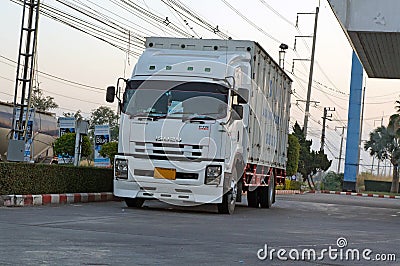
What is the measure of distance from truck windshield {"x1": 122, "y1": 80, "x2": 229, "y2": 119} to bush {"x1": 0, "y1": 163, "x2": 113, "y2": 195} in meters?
2.61

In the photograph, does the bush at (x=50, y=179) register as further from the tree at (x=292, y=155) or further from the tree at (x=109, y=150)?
the tree at (x=292, y=155)

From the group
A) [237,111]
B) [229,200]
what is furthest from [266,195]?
[237,111]

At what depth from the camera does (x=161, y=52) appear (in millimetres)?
19203

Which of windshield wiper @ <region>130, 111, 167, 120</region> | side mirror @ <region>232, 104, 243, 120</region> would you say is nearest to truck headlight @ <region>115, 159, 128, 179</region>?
windshield wiper @ <region>130, 111, 167, 120</region>

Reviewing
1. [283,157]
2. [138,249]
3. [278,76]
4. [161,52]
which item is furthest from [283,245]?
[283,157]

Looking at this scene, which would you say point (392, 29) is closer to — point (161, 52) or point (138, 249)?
point (161, 52)

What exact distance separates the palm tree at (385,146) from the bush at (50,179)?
2567 inches

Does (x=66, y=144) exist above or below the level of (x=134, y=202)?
above

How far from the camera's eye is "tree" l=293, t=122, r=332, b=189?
66.6 meters

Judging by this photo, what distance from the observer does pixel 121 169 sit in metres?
18.2

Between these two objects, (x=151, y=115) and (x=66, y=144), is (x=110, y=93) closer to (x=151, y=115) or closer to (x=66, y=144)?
(x=151, y=115)

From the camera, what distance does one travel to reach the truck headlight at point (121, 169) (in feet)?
59.5

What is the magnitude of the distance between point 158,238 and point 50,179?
843cm

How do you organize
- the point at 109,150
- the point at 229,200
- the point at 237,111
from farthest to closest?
the point at 109,150
the point at 229,200
the point at 237,111
